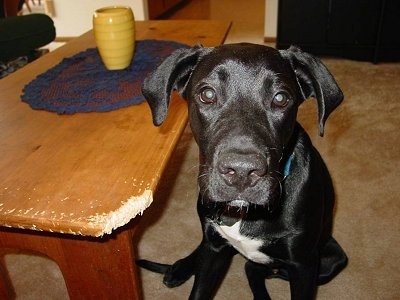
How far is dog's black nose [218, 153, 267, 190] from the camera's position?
0.81m

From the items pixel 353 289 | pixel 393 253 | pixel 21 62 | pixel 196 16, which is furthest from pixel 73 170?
pixel 196 16

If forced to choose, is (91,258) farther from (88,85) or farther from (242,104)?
(88,85)

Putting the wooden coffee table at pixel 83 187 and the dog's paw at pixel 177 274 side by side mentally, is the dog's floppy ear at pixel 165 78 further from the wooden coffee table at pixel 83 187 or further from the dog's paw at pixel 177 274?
the dog's paw at pixel 177 274

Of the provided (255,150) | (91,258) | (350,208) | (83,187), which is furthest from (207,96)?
(350,208)

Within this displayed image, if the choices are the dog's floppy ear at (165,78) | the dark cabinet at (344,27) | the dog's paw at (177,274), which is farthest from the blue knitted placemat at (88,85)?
the dark cabinet at (344,27)

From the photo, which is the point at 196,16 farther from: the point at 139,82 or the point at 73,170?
the point at 73,170

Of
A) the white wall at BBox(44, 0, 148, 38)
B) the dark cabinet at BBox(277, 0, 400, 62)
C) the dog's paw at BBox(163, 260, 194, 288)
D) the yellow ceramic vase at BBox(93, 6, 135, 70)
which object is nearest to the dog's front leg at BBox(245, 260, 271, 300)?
the dog's paw at BBox(163, 260, 194, 288)

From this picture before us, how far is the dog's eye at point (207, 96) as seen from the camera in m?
0.97

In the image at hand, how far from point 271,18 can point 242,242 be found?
3458 mm

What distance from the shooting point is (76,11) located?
4531 mm

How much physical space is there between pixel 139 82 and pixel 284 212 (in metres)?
0.81

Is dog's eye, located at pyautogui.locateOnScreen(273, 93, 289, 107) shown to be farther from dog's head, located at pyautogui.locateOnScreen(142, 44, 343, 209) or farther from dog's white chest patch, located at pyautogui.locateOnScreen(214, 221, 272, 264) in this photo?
dog's white chest patch, located at pyautogui.locateOnScreen(214, 221, 272, 264)

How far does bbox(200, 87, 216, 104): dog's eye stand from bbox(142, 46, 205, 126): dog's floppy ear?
0.12m

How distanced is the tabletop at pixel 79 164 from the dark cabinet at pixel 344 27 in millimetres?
2335
